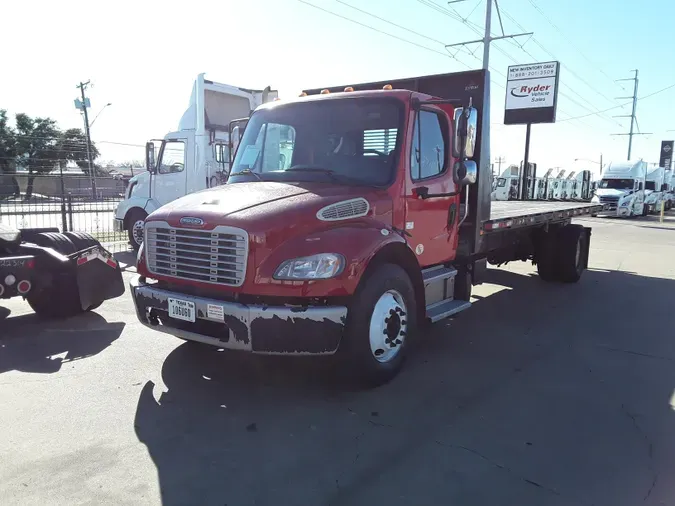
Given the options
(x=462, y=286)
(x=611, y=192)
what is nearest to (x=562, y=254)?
(x=462, y=286)

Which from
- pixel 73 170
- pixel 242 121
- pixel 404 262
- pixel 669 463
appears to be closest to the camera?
pixel 669 463

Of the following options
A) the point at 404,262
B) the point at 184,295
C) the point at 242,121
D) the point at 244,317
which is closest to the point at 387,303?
the point at 404,262

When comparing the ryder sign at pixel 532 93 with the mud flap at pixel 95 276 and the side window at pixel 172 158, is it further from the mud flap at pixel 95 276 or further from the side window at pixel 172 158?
the mud flap at pixel 95 276

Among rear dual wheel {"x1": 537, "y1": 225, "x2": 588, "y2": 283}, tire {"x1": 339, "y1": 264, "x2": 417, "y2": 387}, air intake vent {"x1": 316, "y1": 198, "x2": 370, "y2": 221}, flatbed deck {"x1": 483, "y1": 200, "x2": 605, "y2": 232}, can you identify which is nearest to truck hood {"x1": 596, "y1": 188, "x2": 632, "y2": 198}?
flatbed deck {"x1": 483, "y1": 200, "x2": 605, "y2": 232}

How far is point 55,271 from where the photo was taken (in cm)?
595

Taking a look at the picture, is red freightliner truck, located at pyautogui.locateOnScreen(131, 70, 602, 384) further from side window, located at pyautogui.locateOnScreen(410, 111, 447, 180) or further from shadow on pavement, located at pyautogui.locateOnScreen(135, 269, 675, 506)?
shadow on pavement, located at pyautogui.locateOnScreen(135, 269, 675, 506)

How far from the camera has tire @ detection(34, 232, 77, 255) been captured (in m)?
6.17

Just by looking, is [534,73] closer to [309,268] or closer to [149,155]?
[149,155]

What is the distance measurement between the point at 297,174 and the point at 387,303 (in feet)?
4.94

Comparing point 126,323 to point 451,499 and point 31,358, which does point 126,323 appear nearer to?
point 31,358

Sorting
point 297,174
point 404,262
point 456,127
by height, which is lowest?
point 404,262

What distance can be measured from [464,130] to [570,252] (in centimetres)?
516

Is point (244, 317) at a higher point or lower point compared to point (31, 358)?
higher

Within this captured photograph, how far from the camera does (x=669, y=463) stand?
3.37 metres
